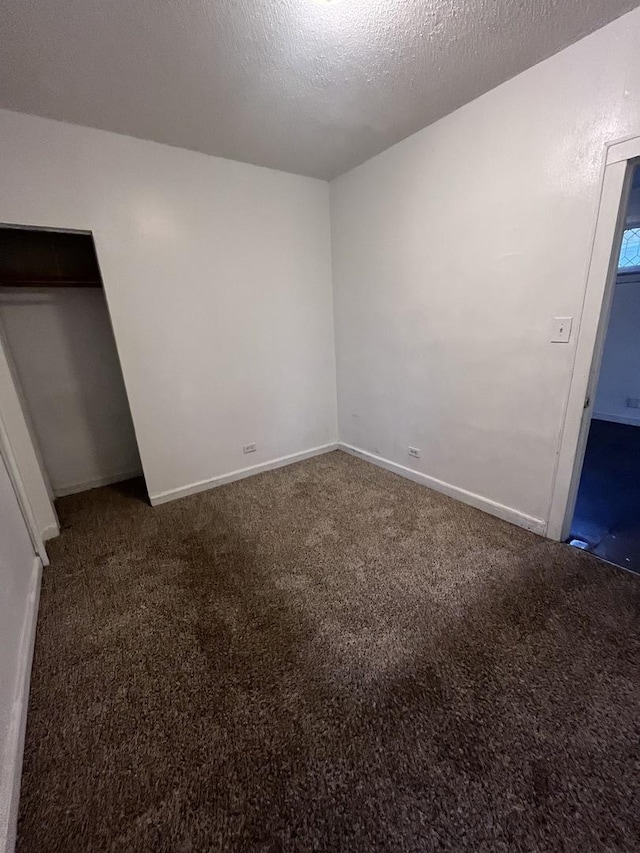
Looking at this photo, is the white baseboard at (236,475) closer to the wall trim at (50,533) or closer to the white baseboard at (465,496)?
the white baseboard at (465,496)

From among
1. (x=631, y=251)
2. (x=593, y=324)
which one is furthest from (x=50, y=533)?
(x=631, y=251)

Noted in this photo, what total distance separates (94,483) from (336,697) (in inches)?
120

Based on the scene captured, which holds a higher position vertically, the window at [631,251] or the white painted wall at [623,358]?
the window at [631,251]

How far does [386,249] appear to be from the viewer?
286cm

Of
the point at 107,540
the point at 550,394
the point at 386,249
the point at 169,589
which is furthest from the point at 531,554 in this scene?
the point at 107,540

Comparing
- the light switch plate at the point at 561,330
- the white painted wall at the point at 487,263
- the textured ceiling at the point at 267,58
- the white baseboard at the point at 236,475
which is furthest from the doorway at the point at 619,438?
the white baseboard at the point at 236,475

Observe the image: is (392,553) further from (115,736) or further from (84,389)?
(84,389)

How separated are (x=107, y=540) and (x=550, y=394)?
10.0 feet

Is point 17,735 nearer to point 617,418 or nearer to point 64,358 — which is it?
point 64,358

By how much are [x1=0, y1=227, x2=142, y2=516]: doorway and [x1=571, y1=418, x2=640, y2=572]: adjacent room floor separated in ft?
12.8

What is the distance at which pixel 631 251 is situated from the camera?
4141 mm

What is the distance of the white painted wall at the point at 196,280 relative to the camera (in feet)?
7.34

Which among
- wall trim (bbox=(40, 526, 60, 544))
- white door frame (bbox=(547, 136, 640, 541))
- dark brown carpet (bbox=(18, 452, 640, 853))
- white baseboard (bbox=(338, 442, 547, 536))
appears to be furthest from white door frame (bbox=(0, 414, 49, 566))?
white door frame (bbox=(547, 136, 640, 541))

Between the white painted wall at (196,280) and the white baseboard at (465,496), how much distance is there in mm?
848
